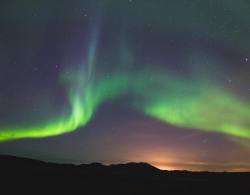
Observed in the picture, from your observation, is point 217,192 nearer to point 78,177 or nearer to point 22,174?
point 78,177

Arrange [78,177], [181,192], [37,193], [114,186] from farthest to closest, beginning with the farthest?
[78,177]
[114,186]
[181,192]
[37,193]

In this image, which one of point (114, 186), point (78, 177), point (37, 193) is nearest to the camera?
point (37, 193)

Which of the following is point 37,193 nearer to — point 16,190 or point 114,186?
point 16,190

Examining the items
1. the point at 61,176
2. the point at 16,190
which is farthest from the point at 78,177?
the point at 16,190

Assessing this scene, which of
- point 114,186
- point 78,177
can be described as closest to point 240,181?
point 114,186

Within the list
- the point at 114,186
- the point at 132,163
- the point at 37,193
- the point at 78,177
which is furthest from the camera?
the point at 132,163

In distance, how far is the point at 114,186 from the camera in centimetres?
3969

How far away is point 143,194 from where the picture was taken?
112ft

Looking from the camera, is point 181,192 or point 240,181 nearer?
point 181,192

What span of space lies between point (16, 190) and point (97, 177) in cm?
1528

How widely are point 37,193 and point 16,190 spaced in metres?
2.77

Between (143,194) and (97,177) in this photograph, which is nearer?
(143,194)

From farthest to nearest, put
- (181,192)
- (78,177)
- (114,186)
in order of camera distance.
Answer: (78,177), (114,186), (181,192)

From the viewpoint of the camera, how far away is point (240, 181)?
49094mm
